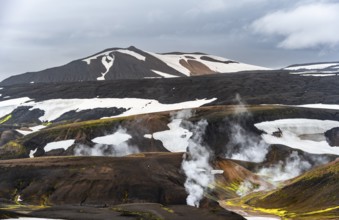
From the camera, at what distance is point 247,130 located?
14475cm

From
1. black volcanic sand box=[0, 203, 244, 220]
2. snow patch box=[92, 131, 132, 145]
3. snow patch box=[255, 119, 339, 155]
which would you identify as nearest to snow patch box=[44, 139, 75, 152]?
snow patch box=[92, 131, 132, 145]

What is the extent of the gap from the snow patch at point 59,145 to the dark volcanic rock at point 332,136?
62.7m

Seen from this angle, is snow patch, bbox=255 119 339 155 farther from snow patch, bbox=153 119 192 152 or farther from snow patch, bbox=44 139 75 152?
snow patch, bbox=44 139 75 152

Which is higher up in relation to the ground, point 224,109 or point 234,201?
point 224,109

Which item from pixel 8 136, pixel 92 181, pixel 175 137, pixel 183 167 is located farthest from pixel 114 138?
pixel 92 181

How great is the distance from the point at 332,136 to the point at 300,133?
309 inches

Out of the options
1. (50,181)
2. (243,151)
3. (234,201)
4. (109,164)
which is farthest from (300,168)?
(50,181)

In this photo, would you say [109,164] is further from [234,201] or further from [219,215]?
[219,215]

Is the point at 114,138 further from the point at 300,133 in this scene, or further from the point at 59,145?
the point at 300,133

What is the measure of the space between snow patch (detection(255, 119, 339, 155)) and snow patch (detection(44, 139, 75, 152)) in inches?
1847

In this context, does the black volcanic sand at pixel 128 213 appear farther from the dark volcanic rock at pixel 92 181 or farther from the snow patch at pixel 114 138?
the snow patch at pixel 114 138

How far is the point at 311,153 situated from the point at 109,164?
5832 centimetres

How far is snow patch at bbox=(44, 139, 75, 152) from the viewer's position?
134 meters

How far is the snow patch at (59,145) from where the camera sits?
441 ft
